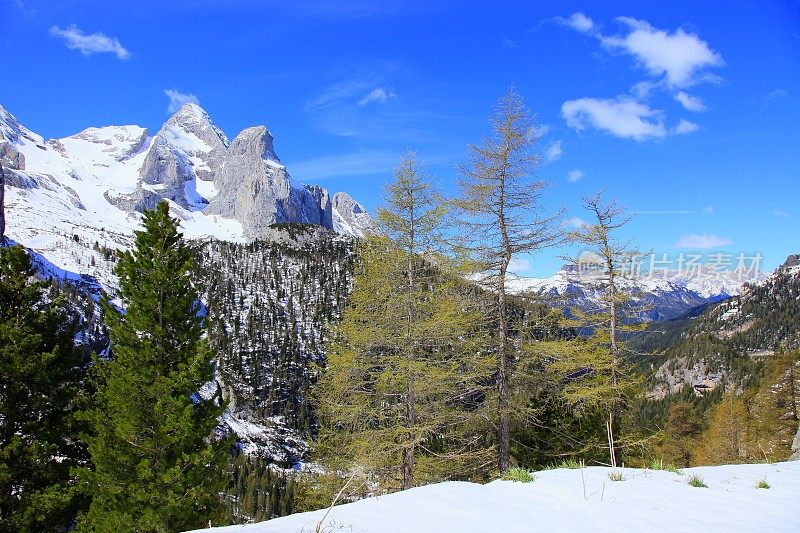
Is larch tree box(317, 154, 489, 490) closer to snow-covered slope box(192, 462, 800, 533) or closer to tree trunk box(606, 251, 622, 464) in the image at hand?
tree trunk box(606, 251, 622, 464)

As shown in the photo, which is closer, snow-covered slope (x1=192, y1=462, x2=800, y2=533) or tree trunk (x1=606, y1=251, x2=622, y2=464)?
snow-covered slope (x1=192, y1=462, x2=800, y2=533)

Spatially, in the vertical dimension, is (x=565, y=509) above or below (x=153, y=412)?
above

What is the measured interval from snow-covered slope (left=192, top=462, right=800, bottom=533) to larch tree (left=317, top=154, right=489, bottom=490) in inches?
332

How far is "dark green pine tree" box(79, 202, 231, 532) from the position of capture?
13828 millimetres

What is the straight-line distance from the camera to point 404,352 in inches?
607

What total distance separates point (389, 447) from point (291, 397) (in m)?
147

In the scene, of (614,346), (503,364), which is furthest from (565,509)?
(614,346)

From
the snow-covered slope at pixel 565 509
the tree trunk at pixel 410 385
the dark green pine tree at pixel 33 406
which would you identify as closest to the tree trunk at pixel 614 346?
the tree trunk at pixel 410 385

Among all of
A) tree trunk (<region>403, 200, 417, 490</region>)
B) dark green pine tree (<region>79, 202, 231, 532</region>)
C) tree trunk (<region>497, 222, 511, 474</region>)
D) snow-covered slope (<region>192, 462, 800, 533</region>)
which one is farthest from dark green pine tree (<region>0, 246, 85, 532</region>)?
snow-covered slope (<region>192, 462, 800, 533</region>)

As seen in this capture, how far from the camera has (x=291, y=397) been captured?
153000 mm

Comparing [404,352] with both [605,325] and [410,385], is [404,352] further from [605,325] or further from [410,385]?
[605,325]

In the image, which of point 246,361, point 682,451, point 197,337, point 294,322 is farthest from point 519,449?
point 294,322

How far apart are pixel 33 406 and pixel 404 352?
1134 centimetres

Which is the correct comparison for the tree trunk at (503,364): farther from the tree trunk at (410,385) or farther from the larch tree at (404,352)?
the tree trunk at (410,385)
